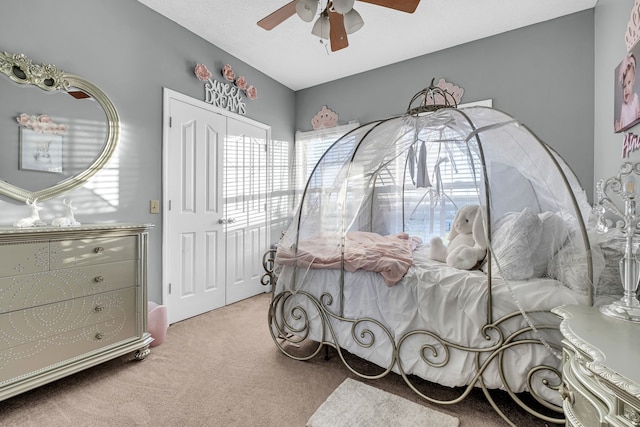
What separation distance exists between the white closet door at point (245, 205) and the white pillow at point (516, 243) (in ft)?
8.57

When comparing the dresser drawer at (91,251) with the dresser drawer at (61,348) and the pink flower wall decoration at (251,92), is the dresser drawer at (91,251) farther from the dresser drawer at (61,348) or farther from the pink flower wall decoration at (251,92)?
the pink flower wall decoration at (251,92)

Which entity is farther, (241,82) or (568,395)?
(241,82)

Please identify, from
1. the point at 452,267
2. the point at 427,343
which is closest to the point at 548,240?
the point at 452,267

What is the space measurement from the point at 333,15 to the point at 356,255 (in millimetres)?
1508

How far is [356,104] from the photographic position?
3754mm

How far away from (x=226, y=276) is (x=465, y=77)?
10.8 ft

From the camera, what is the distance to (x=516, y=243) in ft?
4.48

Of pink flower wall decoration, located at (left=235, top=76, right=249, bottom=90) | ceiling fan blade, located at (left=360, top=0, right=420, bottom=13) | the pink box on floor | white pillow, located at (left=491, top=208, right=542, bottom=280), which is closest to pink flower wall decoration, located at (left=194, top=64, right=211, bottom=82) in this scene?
pink flower wall decoration, located at (left=235, top=76, right=249, bottom=90)

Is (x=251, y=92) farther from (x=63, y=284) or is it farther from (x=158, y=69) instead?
(x=63, y=284)

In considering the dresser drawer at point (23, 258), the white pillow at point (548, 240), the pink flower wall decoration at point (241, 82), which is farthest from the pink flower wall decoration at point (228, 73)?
the white pillow at point (548, 240)

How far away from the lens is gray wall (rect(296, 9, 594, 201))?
2545 millimetres

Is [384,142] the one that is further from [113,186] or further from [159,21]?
[159,21]

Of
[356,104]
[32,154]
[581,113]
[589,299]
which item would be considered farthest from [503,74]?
[32,154]

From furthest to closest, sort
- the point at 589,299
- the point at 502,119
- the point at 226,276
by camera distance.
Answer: the point at 226,276, the point at 502,119, the point at 589,299
